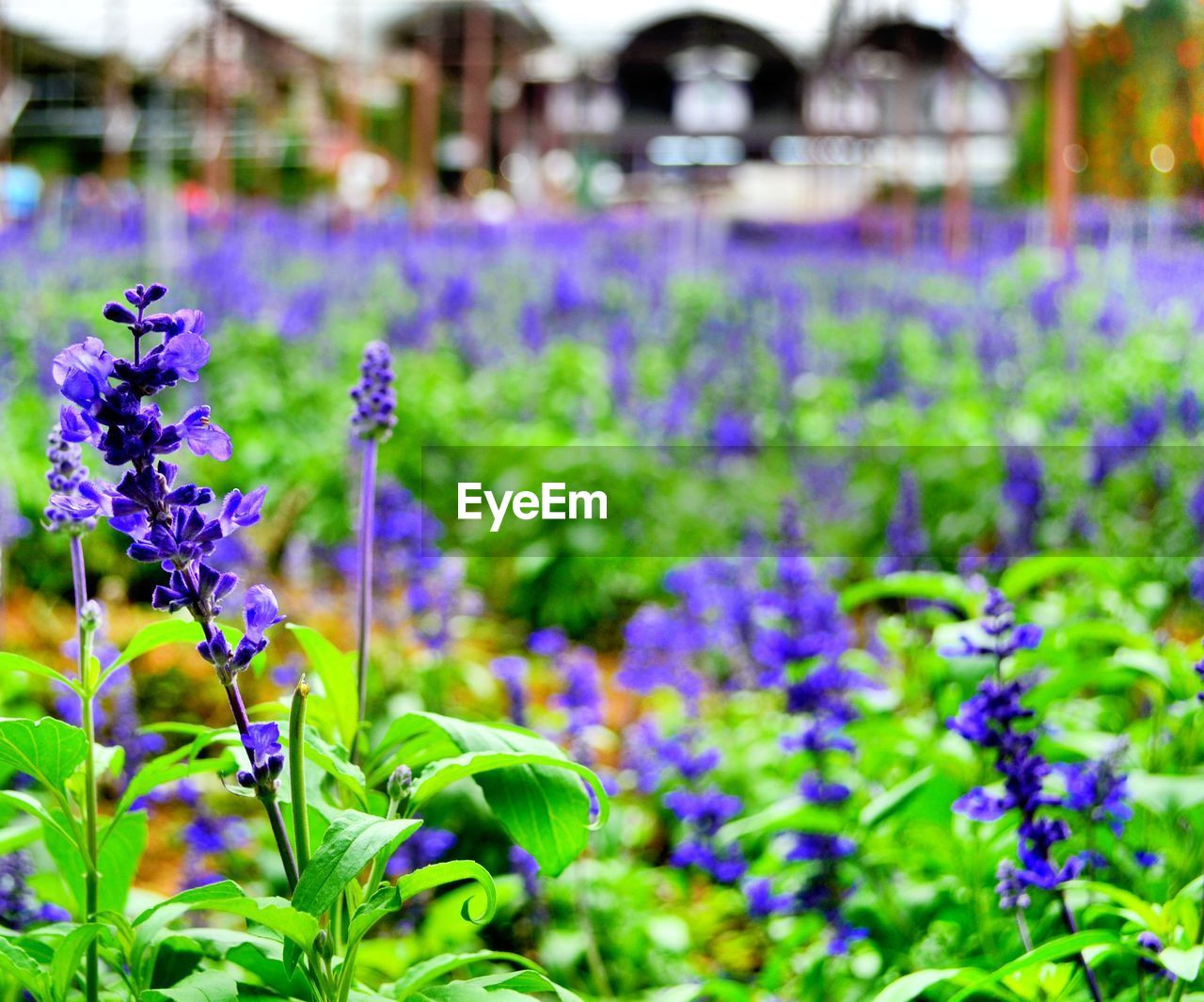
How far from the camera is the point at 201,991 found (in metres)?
1.05

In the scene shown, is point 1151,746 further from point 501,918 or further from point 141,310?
point 141,310

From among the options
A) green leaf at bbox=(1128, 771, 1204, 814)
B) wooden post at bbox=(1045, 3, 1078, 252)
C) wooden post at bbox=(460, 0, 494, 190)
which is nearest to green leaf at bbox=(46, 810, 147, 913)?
green leaf at bbox=(1128, 771, 1204, 814)

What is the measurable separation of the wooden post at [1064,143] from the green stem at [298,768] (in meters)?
7.76

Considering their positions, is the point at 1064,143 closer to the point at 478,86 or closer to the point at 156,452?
the point at 156,452

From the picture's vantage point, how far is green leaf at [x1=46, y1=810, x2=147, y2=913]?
1349mm

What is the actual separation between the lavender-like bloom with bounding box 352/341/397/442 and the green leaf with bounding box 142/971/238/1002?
54cm

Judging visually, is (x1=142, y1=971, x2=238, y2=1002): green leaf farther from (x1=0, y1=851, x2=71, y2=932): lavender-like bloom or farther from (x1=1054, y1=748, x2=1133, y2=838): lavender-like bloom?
(x1=1054, y1=748, x2=1133, y2=838): lavender-like bloom

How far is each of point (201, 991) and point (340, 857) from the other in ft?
0.69

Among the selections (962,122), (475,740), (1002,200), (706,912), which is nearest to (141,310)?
(475,740)

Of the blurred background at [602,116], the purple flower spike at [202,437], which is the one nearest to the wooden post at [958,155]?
the blurred background at [602,116]

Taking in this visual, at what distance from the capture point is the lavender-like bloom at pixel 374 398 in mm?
1378

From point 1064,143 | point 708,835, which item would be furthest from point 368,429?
point 1064,143

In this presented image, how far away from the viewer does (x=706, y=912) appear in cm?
259

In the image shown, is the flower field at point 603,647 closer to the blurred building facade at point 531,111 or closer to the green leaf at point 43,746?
the green leaf at point 43,746
